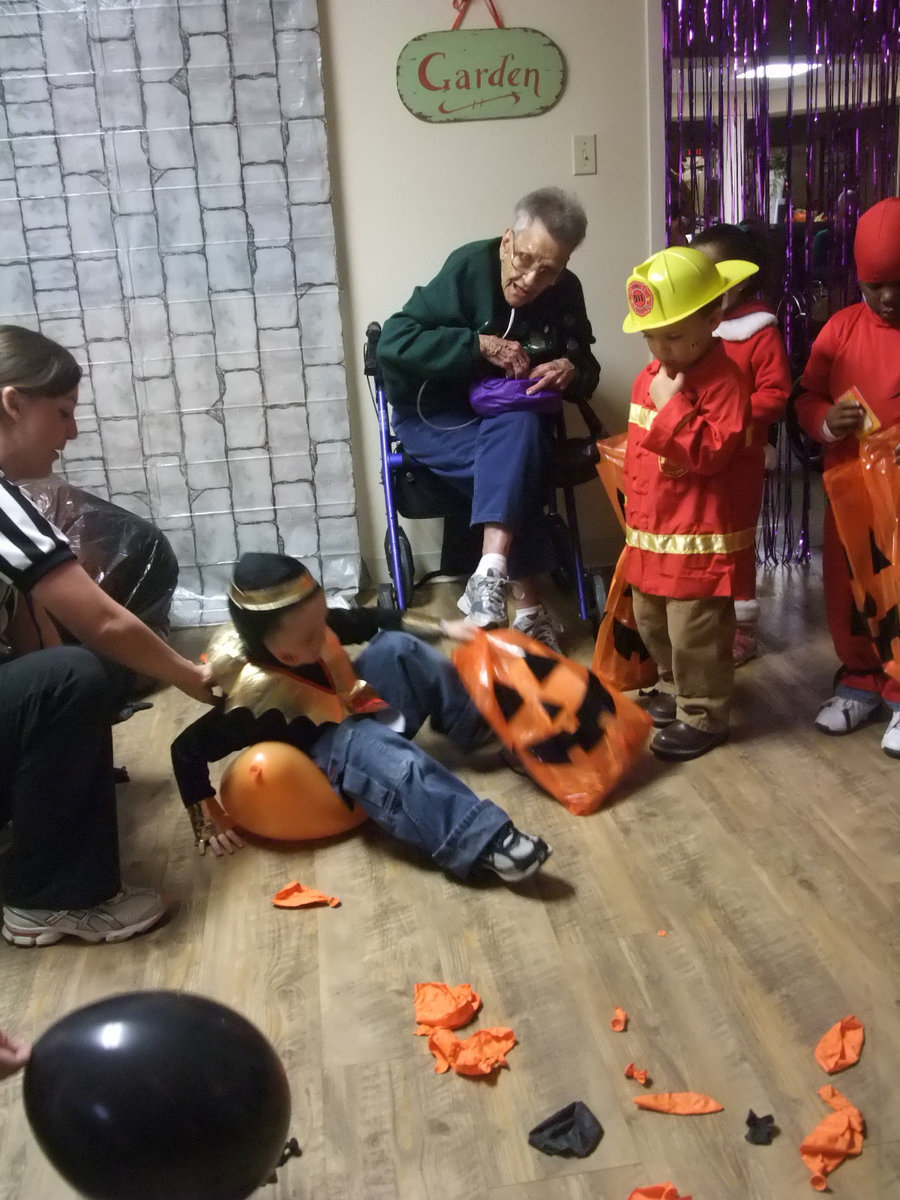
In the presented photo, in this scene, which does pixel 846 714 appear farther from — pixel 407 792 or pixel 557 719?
pixel 407 792

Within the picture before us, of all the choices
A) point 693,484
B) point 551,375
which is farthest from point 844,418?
point 551,375

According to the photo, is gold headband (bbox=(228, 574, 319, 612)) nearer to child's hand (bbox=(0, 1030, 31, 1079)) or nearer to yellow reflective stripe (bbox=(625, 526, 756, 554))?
yellow reflective stripe (bbox=(625, 526, 756, 554))

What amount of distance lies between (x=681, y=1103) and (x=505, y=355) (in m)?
1.87

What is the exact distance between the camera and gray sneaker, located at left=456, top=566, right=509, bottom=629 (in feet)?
8.07

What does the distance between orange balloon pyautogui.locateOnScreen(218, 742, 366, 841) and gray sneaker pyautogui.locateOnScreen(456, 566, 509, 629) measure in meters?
0.69

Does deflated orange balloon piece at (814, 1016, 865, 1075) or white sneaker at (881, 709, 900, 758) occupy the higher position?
white sneaker at (881, 709, 900, 758)

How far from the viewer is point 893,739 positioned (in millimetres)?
2115

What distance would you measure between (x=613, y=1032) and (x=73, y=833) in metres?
0.87

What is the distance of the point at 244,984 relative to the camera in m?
1.54

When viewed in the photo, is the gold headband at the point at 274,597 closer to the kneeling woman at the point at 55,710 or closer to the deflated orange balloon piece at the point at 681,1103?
the kneeling woman at the point at 55,710

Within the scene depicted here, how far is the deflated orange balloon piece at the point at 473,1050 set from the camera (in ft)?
4.38

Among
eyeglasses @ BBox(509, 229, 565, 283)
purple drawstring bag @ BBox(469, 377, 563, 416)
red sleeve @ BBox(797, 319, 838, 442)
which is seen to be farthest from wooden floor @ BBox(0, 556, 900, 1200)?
eyeglasses @ BBox(509, 229, 565, 283)

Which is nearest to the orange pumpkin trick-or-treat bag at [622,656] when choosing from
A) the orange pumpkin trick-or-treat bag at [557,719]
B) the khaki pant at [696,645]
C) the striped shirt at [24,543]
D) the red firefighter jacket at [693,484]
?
the khaki pant at [696,645]

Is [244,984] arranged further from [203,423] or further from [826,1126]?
[203,423]
